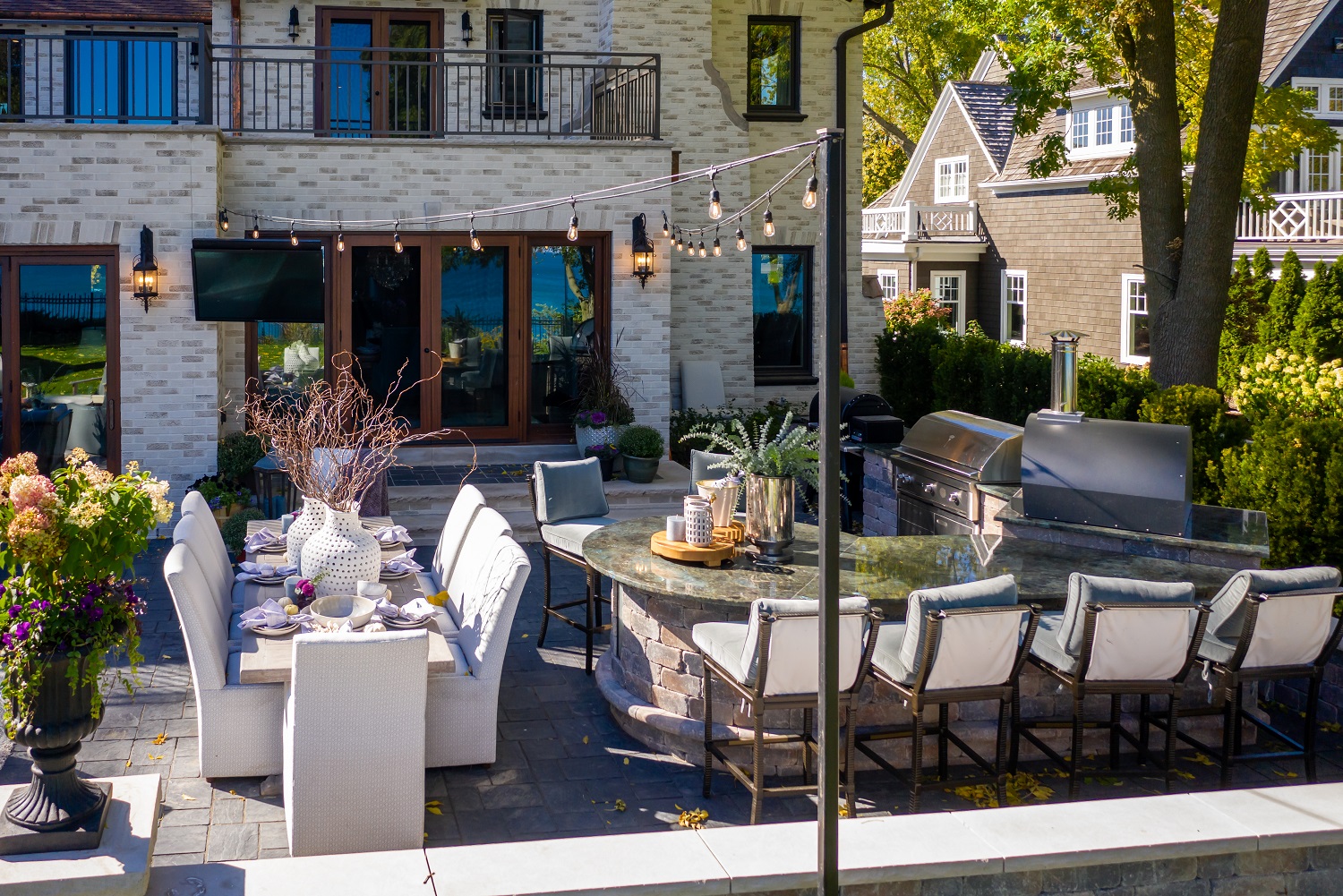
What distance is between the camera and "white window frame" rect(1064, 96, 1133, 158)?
23.4 m

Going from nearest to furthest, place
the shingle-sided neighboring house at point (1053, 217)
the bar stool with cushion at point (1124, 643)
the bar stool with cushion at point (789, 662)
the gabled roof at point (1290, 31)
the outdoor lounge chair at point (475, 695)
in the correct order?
1. the bar stool with cushion at point (789, 662)
2. the bar stool with cushion at point (1124, 643)
3. the outdoor lounge chair at point (475, 695)
4. the gabled roof at point (1290, 31)
5. the shingle-sided neighboring house at point (1053, 217)

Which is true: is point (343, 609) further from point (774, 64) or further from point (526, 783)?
point (774, 64)

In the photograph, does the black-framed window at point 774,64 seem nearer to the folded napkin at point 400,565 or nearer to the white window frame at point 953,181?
the folded napkin at point 400,565

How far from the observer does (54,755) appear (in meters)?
4.46

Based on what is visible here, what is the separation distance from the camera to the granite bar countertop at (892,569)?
675cm

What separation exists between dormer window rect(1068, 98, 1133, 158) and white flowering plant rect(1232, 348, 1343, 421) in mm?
13292

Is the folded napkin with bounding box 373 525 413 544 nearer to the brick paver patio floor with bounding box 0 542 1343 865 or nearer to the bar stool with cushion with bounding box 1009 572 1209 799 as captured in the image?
the brick paver patio floor with bounding box 0 542 1343 865

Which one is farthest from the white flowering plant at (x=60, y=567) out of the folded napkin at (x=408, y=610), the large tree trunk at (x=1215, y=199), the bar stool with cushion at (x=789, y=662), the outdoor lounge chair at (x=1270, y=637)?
the large tree trunk at (x=1215, y=199)

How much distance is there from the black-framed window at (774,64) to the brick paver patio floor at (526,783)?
38.3 feet

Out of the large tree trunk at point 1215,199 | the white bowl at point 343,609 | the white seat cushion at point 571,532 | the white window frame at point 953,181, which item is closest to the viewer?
the white bowl at point 343,609

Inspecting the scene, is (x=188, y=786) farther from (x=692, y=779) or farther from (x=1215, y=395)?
(x=1215, y=395)

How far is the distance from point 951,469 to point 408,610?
475 centimetres

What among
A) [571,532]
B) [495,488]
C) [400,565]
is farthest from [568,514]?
[495,488]

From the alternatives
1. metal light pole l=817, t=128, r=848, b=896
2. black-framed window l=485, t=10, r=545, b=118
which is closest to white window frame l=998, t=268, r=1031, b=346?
black-framed window l=485, t=10, r=545, b=118
